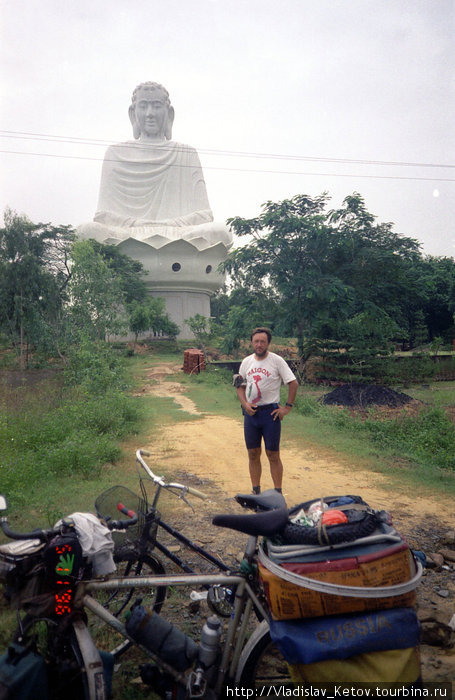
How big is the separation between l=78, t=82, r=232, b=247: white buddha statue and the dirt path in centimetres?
1960

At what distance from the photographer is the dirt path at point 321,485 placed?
285 cm

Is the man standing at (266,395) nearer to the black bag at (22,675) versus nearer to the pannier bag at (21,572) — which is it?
the pannier bag at (21,572)

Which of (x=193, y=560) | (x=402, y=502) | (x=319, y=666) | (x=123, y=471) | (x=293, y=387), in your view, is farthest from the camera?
(x=123, y=471)

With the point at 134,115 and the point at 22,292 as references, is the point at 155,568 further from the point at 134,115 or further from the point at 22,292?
the point at 134,115

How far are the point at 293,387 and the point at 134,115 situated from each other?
26749 millimetres

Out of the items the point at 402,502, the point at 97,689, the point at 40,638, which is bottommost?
the point at 402,502

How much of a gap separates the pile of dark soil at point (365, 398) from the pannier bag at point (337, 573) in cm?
878

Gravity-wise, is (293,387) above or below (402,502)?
above

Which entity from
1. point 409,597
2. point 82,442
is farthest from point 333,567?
point 82,442

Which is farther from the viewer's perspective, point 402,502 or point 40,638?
point 402,502

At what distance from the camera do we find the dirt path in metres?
2.85

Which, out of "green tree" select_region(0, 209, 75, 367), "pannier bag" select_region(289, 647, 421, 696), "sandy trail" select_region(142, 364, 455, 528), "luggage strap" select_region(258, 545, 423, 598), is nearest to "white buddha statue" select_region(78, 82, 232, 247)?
"green tree" select_region(0, 209, 75, 367)

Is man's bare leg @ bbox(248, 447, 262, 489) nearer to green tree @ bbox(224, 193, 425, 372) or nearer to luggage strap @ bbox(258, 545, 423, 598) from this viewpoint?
luggage strap @ bbox(258, 545, 423, 598)

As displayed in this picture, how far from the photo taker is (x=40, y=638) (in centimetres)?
220
